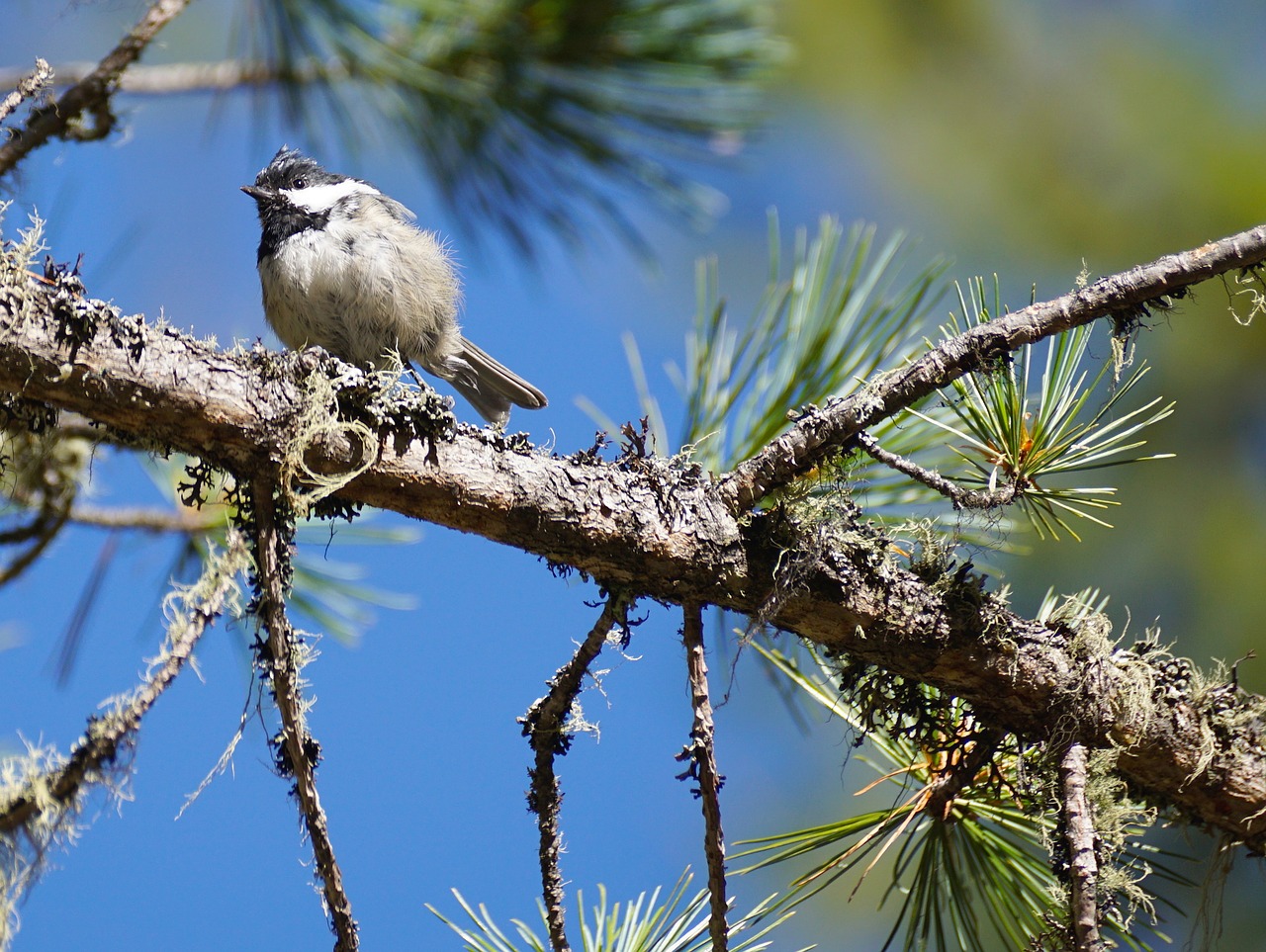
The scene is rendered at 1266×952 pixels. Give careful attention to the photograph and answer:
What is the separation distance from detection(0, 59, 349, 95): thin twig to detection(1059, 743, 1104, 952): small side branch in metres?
2.15

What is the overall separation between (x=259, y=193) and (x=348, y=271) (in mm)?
413

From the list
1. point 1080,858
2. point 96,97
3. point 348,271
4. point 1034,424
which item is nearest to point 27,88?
point 96,97

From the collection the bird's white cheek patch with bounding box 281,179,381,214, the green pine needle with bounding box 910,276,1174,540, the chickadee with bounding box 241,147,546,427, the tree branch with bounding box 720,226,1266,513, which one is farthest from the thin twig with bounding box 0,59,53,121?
the green pine needle with bounding box 910,276,1174,540

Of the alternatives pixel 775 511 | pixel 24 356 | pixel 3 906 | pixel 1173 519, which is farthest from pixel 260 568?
pixel 1173 519

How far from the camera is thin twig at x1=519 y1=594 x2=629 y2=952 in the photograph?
1.36 metres

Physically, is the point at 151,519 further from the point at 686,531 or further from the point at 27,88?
the point at 686,531

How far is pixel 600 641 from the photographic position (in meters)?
1.39

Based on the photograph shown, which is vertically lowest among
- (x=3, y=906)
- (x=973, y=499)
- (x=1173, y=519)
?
(x=3, y=906)

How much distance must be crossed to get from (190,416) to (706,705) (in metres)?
0.68

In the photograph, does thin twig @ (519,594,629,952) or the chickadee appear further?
the chickadee

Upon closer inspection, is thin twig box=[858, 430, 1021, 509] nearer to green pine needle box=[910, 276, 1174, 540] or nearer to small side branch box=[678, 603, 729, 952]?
green pine needle box=[910, 276, 1174, 540]

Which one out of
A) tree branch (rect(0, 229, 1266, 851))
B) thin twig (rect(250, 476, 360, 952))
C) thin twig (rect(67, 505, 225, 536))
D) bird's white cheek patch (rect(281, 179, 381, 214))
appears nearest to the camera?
thin twig (rect(250, 476, 360, 952))

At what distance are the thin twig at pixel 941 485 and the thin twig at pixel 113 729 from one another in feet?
2.54

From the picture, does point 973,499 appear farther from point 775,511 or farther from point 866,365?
point 866,365
